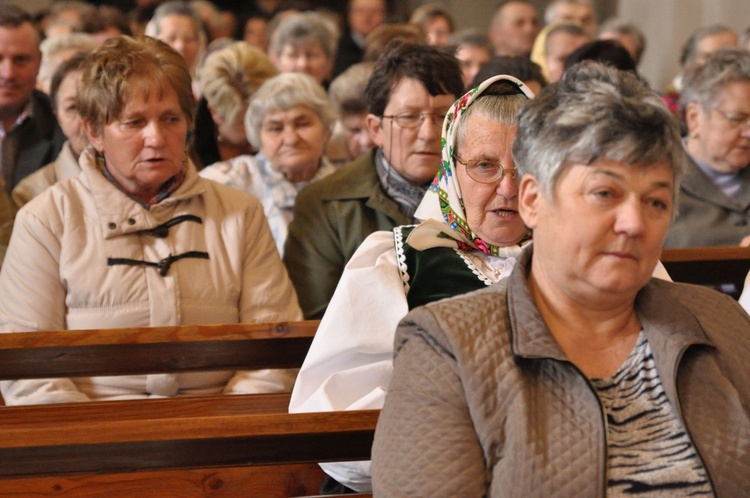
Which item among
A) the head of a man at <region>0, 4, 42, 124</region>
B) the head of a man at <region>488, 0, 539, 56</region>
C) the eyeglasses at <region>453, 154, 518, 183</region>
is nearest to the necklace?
the eyeglasses at <region>453, 154, 518, 183</region>

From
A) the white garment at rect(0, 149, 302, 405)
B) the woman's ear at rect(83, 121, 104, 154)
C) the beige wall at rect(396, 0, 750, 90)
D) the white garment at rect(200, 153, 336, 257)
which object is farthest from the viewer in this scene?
the beige wall at rect(396, 0, 750, 90)

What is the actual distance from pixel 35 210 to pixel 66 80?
3.96 feet

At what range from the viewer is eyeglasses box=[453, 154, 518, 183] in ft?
7.61

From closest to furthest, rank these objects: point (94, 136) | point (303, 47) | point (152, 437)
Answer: point (152, 437)
point (94, 136)
point (303, 47)

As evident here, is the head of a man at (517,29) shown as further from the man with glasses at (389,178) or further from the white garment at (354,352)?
the white garment at (354,352)

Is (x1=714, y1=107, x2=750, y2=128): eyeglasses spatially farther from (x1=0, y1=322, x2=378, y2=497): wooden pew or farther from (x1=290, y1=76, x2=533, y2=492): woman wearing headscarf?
(x1=0, y1=322, x2=378, y2=497): wooden pew

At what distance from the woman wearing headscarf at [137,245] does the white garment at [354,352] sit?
0.61 metres

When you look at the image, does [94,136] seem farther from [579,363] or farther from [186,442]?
[579,363]

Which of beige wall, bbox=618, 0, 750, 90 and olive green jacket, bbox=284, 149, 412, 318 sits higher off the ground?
beige wall, bbox=618, 0, 750, 90

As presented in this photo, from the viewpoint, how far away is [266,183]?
388 centimetres

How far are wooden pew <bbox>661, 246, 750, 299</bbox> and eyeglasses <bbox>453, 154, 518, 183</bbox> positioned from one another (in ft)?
2.89

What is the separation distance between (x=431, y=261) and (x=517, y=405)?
678mm

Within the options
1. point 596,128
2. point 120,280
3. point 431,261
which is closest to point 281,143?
point 120,280

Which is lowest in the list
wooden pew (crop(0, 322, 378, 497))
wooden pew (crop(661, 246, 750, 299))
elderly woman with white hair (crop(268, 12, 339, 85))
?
wooden pew (crop(0, 322, 378, 497))
